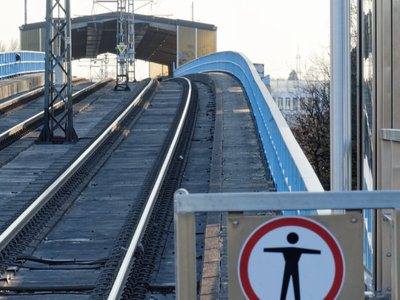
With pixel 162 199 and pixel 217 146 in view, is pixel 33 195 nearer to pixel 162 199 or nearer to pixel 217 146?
pixel 162 199

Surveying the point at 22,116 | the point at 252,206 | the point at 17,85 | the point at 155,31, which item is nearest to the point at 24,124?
the point at 22,116

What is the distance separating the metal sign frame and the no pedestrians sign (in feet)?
0.26

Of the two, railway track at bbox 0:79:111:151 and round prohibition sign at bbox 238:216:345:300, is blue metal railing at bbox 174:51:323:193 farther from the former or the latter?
railway track at bbox 0:79:111:151

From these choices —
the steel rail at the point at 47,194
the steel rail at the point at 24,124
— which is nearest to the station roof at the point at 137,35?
the steel rail at the point at 24,124

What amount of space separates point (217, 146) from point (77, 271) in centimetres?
827

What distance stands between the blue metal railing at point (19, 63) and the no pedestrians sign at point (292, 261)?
3216cm

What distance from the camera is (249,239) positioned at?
3.31 meters

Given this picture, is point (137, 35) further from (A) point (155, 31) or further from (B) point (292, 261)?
(B) point (292, 261)

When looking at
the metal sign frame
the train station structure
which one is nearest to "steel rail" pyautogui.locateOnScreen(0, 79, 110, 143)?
the metal sign frame

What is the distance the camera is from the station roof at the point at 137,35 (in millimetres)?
64250

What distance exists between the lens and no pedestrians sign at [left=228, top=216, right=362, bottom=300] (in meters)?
3.29

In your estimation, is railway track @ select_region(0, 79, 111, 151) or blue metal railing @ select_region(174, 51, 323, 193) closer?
blue metal railing @ select_region(174, 51, 323, 193)

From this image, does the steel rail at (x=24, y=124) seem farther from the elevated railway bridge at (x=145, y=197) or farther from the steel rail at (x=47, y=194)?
the steel rail at (x=47, y=194)

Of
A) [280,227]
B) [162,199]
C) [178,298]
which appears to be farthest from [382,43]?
[162,199]
